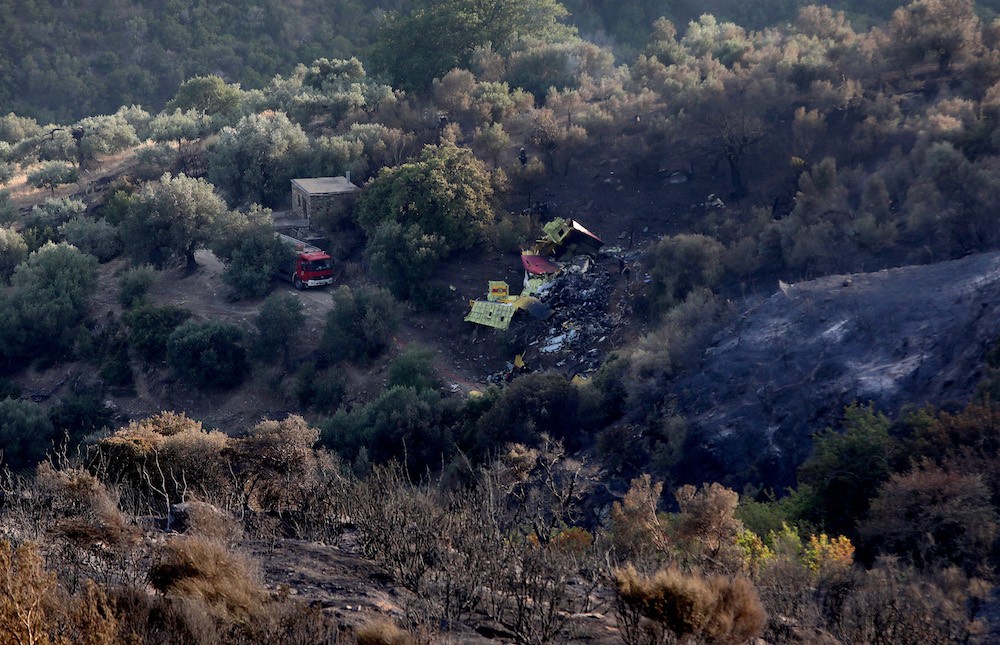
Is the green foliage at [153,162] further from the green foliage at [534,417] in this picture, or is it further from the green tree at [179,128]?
the green foliage at [534,417]

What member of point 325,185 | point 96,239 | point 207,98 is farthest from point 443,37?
point 96,239

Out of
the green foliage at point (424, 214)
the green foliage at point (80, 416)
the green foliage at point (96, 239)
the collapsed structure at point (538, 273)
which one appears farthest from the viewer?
the green foliage at point (96, 239)

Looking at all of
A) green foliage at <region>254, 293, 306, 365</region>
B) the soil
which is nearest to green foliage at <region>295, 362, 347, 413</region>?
green foliage at <region>254, 293, 306, 365</region>

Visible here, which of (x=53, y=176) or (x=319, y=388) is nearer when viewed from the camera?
(x=319, y=388)

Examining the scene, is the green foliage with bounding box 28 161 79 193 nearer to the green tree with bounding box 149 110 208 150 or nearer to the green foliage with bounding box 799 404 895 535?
the green tree with bounding box 149 110 208 150

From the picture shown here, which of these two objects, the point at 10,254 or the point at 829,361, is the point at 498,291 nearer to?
the point at 829,361

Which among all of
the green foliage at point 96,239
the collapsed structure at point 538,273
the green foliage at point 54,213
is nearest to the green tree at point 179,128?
the green foliage at point 54,213
